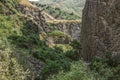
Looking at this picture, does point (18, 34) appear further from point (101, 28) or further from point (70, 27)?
point (70, 27)

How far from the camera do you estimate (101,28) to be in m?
73.9

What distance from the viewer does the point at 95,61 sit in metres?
65.4

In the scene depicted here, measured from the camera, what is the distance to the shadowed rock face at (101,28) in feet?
234

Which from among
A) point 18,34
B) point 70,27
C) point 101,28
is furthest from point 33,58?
point 70,27

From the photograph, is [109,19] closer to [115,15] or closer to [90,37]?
[115,15]

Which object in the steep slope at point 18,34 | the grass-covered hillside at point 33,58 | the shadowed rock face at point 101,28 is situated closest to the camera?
the grass-covered hillside at point 33,58

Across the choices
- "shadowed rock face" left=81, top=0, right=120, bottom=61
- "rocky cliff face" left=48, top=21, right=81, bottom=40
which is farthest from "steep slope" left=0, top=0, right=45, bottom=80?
"rocky cliff face" left=48, top=21, right=81, bottom=40

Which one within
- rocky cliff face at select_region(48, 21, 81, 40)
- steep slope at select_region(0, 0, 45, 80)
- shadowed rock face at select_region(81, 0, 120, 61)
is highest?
shadowed rock face at select_region(81, 0, 120, 61)

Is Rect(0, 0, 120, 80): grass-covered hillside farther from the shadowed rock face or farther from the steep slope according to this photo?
the shadowed rock face

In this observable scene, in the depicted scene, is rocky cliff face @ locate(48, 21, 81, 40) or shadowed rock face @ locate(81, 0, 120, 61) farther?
rocky cliff face @ locate(48, 21, 81, 40)

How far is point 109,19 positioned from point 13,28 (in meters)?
29.2

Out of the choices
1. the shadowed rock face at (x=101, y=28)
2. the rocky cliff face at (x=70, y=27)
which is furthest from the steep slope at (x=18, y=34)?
the rocky cliff face at (x=70, y=27)

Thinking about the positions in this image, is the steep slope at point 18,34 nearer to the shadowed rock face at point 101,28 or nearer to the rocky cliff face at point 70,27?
the shadowed rock face at point 101,28

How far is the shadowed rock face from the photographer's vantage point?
2813 inches
